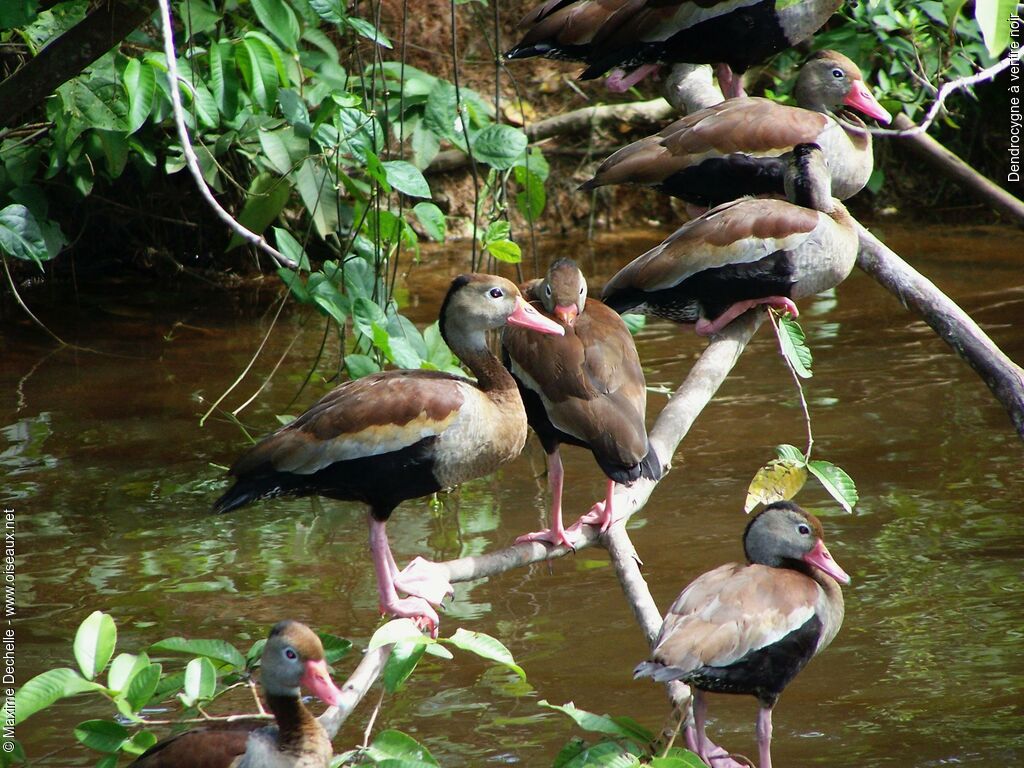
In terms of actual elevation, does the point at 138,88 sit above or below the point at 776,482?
above

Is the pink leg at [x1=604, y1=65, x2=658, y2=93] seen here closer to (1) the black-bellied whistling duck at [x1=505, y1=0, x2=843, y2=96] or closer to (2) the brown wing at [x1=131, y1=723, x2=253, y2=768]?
(1) the black-bellied whistling duck at [x1=505, y1=0, x2=843, y2=96]

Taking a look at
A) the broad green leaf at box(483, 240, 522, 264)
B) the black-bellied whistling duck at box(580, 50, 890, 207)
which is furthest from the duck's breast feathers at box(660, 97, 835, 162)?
the broad green leaf at box(483, 240, 522, 264)

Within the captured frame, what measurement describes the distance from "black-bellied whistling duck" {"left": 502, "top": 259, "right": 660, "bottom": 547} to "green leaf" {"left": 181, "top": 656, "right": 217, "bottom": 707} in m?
1.16

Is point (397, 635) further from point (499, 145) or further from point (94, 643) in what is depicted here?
point (499, 145)

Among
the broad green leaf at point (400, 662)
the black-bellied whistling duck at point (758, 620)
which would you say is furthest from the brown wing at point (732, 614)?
the broad green leaf at point (400, 662)

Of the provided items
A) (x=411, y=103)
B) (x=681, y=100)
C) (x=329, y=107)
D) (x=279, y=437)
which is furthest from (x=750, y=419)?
(x=279, y=437)

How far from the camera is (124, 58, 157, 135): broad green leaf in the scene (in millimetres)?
4879

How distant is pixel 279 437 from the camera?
3500 mm

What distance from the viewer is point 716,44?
485 centimetres

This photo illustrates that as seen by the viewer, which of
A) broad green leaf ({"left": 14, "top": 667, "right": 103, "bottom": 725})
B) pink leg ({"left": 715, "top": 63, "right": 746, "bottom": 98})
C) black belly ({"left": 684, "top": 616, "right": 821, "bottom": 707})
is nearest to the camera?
broad green leaf ({"left": 14, "top": 667, "right": 103, "bottom": 725})

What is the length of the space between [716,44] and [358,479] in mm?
2330

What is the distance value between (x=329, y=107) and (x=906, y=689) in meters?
2.91

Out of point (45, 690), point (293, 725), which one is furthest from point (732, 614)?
point (45, 690)

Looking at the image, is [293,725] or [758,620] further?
[758,620]
